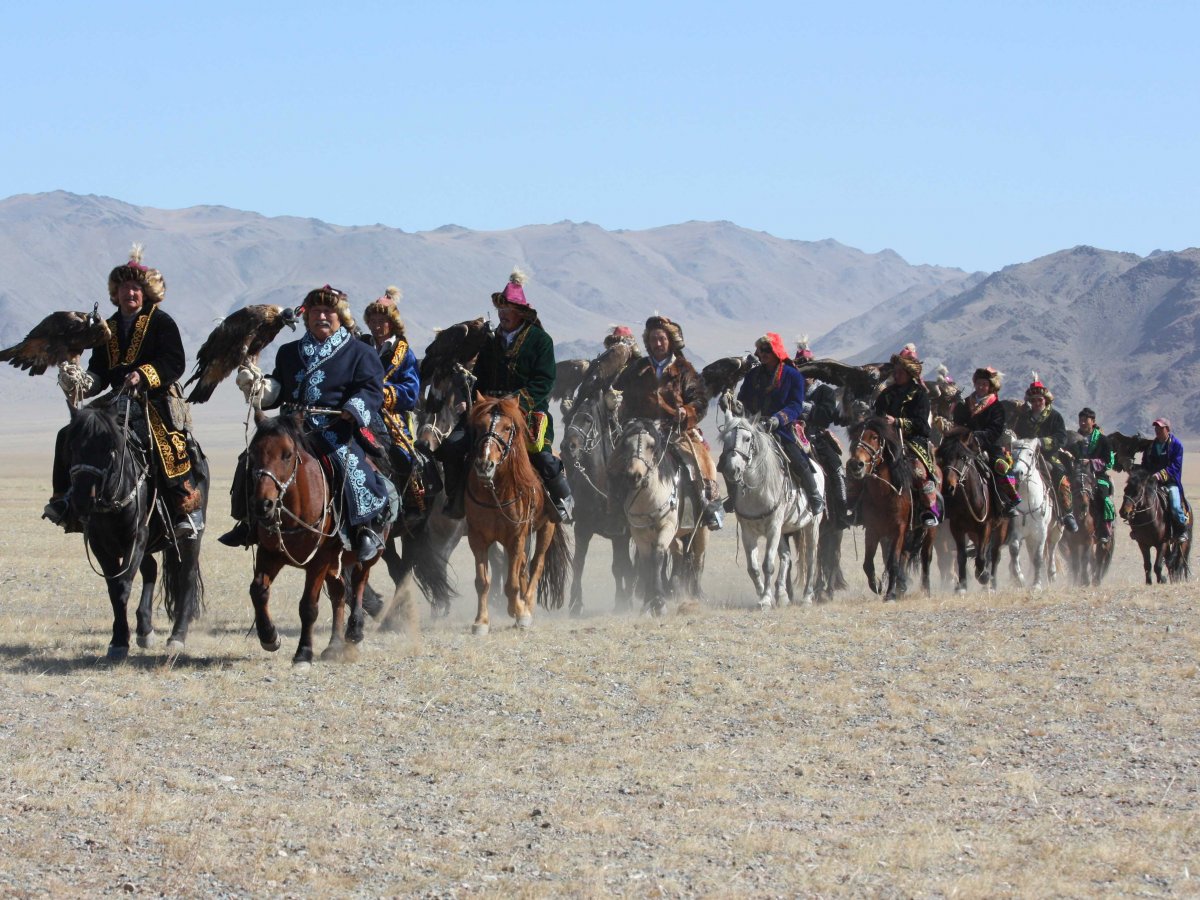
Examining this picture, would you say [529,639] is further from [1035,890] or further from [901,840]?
[1035,890]

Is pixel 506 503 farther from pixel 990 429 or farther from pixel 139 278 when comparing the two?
pixel 990 429

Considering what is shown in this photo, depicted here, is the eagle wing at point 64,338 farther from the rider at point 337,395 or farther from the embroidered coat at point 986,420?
the embroidered coat at point 986,420

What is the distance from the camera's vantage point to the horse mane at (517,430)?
12.4 metres

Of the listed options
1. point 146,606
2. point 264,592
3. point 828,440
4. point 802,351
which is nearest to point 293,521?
point 264,592

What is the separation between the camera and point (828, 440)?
17.4 meters

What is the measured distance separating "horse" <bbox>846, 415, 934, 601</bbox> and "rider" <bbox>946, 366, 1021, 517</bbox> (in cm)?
150

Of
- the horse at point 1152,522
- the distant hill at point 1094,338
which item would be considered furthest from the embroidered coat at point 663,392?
the distant hill at point 1094,338

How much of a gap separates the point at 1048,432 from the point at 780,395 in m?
5.45

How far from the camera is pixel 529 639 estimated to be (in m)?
12.6

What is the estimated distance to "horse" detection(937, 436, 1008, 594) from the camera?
16891 mm

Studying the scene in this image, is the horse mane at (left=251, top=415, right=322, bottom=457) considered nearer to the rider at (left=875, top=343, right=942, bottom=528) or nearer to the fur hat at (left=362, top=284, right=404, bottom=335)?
the fur hat at (left=362, top=284, right=404, bottom=335)

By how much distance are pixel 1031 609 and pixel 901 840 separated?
767 cm

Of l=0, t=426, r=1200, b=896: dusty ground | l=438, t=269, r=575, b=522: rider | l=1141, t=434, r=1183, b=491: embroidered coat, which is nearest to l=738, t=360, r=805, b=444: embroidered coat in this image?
l=0, t=426, r=1200, b=896: dusty ground

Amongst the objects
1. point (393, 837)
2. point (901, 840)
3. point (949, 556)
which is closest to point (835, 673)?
point (901, 840)
